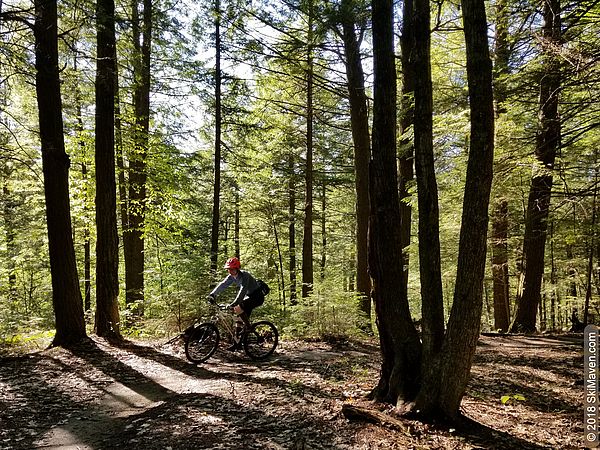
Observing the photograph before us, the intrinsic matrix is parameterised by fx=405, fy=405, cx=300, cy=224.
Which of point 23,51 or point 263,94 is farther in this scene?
point 263,94

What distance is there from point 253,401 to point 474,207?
152 inches

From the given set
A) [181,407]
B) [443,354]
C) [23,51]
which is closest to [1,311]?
[23,51]

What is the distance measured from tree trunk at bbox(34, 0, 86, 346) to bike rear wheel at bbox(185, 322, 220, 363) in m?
2.62

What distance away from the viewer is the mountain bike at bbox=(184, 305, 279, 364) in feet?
26.0

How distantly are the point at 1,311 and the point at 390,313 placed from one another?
1417cm

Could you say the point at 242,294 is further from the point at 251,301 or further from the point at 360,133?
the point at 360,133

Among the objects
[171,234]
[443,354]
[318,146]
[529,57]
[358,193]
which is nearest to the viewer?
[443,354]

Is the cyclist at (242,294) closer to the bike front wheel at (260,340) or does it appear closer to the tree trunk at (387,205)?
the bike front wheel at (260,340)

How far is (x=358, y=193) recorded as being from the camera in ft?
40.9

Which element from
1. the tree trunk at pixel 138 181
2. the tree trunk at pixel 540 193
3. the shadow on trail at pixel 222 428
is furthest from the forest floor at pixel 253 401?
the tree trunk at pixel 138 181

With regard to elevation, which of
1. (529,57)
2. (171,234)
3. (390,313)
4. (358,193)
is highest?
(529,57)

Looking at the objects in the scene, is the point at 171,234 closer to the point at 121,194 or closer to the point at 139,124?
the point at 121,194

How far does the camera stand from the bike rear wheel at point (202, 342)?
7882 mm

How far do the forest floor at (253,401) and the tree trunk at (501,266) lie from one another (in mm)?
4058
